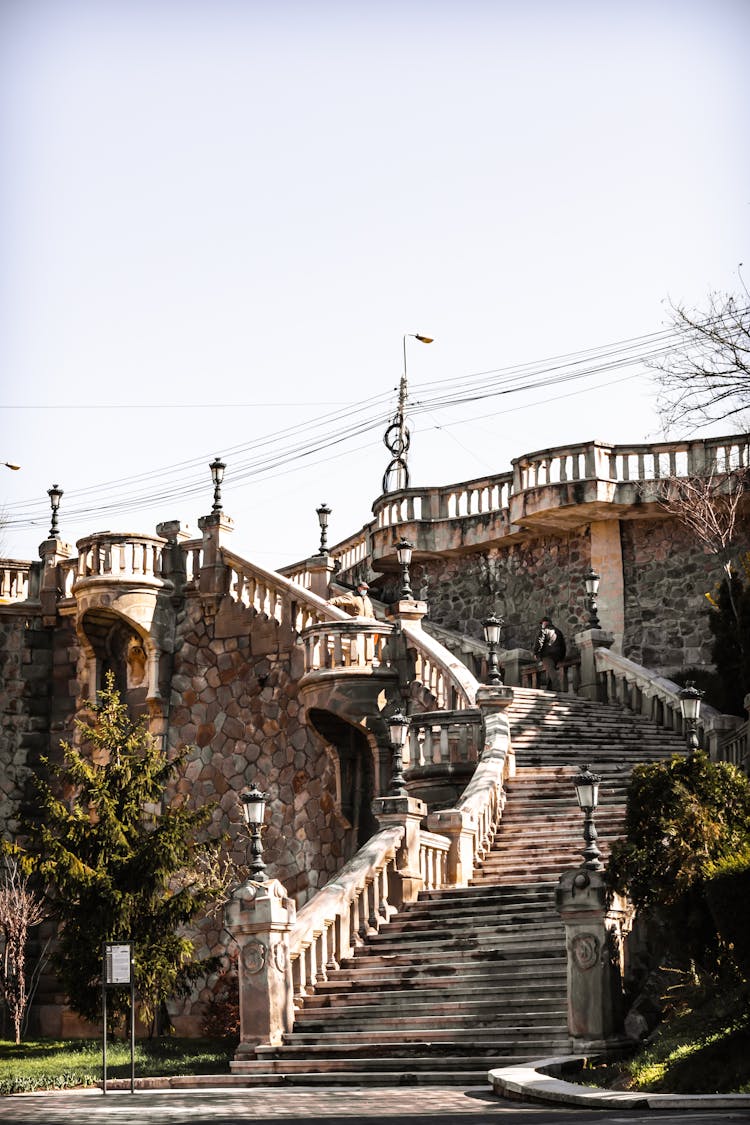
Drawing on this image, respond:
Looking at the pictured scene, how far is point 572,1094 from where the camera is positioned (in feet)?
44.1

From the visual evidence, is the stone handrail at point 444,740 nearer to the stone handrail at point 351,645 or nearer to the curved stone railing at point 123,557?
the stone handrail at point 351,645

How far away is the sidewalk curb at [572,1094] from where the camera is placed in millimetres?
12336

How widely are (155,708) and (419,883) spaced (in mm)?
11718

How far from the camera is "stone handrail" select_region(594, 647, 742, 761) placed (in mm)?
25203

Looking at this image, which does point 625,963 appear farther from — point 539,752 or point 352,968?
point 539,752

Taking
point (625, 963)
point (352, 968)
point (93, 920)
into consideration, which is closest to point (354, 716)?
point (93, 920)

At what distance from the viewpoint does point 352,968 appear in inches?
816

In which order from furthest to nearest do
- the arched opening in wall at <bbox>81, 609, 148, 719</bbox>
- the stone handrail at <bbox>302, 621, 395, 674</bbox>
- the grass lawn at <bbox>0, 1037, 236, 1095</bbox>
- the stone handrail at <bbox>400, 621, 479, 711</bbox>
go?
the arched opening in wall at <bbox>81, 609, 148, 719</bbox> < the stone handrail at <bbox>302, 621, 395, 674</bbox> < the stone handrail at <bbox>400, 621, 479, 711</bbox> < the grass lawn at <bbox>0, 1037, 236, 1095</bbox>

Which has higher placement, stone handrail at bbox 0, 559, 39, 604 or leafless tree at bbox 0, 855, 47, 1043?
stone handrail at bbox 0, 559, 39, 604

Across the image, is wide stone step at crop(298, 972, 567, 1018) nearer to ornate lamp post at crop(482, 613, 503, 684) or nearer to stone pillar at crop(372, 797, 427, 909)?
stone pillar at crop(372, 797, 427, 909)

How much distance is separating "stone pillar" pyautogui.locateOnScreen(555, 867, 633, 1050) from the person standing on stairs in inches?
526

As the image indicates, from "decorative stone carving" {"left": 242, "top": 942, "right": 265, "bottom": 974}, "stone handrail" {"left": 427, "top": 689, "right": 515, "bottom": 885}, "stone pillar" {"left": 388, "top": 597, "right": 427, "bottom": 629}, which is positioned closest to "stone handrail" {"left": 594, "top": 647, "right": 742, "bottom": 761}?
"stone handrail" {"left": 427, "top": 689, "right": 515, "bottom": 885}

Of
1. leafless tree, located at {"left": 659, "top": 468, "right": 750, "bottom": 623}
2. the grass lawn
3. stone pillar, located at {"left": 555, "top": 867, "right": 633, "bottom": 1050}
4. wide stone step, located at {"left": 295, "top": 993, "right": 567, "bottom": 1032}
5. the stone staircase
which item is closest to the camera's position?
stone pillar, located at {"left": 555, "top": 867, "right": 633, "bottom": 1050}

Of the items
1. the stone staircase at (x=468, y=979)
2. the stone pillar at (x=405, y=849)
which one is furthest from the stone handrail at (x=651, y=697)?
the stone pillar at (x=405, y=849)
